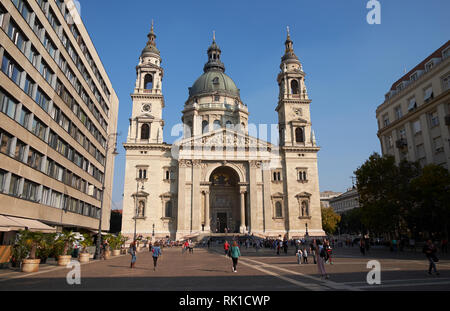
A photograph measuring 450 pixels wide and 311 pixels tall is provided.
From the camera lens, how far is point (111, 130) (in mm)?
52031

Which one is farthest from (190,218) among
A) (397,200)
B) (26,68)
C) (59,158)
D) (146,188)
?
(26,68)

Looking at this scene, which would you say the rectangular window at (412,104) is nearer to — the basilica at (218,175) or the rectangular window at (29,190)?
the basilica at (218,175)

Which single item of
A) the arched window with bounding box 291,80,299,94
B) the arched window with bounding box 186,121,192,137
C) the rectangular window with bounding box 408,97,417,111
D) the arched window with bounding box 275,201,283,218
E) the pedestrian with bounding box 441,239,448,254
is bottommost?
the pedestrian with bounding box 441,239,448,254

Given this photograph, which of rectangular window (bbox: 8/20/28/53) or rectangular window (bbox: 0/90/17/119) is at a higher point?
rectangular window (bbox: 8/20/28/53)

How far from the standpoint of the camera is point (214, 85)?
6962 centimetres

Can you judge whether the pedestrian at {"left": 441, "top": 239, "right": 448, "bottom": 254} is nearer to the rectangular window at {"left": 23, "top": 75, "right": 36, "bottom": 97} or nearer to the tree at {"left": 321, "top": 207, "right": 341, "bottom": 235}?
the rectangular window at {"left": 23, "top": 75, "right": 36, "bottom": 97}

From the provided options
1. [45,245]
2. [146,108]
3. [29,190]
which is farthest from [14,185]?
[146,108]

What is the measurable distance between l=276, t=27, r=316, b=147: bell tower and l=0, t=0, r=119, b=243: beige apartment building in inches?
1199

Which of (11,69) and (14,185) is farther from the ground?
(11,69)

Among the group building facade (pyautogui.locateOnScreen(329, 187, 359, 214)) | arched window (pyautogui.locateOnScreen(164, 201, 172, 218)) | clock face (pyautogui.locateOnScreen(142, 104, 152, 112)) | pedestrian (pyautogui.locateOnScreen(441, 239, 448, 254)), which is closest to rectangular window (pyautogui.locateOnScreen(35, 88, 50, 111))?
clock face (pyautogui.locateOnScreen(142, 104, 152, 112))

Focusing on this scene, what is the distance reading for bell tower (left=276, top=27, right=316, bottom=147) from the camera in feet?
189

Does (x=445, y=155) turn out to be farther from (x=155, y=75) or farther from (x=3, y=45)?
(x=155, y=75)

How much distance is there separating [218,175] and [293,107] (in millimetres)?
17996

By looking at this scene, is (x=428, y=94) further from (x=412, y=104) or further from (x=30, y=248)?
(x=30, y=248)
